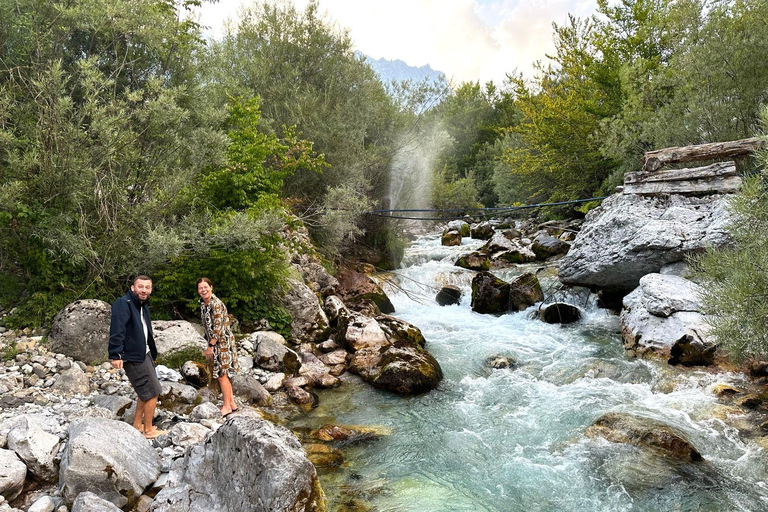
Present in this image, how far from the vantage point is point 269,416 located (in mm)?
6773

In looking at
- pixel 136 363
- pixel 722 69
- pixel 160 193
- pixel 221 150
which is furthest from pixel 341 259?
pixel 722 69

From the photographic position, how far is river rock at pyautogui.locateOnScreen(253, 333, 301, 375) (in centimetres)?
819

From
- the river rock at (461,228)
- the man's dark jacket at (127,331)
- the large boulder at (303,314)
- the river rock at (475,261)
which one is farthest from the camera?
the river rock at (461,228)

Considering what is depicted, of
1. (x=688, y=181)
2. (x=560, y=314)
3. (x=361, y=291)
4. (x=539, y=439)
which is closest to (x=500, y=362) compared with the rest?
(x=539, y=439)

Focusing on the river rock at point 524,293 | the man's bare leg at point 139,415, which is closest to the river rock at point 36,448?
the man's bare leg at point 139,415

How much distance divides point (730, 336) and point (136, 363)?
260 inches

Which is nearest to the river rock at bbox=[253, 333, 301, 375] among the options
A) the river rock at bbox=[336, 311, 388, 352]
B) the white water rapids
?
the white water rapids

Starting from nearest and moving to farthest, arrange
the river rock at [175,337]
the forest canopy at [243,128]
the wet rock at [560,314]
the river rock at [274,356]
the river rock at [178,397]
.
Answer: the river rock at [178,397]
the forest canopy at [243,128]
the river rock at [175,337]
the river rock at [274,356]
the wet rock at [560,314]

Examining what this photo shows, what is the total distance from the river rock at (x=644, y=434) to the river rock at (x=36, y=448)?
6062 millimetres

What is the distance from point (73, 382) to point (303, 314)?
4.69 m

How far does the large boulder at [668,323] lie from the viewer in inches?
307

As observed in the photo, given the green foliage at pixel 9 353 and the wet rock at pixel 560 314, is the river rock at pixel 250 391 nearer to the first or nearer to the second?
the green foliage at pixel 9 353

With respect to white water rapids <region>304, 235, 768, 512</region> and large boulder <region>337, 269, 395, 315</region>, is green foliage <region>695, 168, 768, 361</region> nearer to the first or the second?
white water rapids <region>304, 235, 768, 512</region>

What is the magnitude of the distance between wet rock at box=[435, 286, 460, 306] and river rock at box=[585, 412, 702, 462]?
7.28 metres
